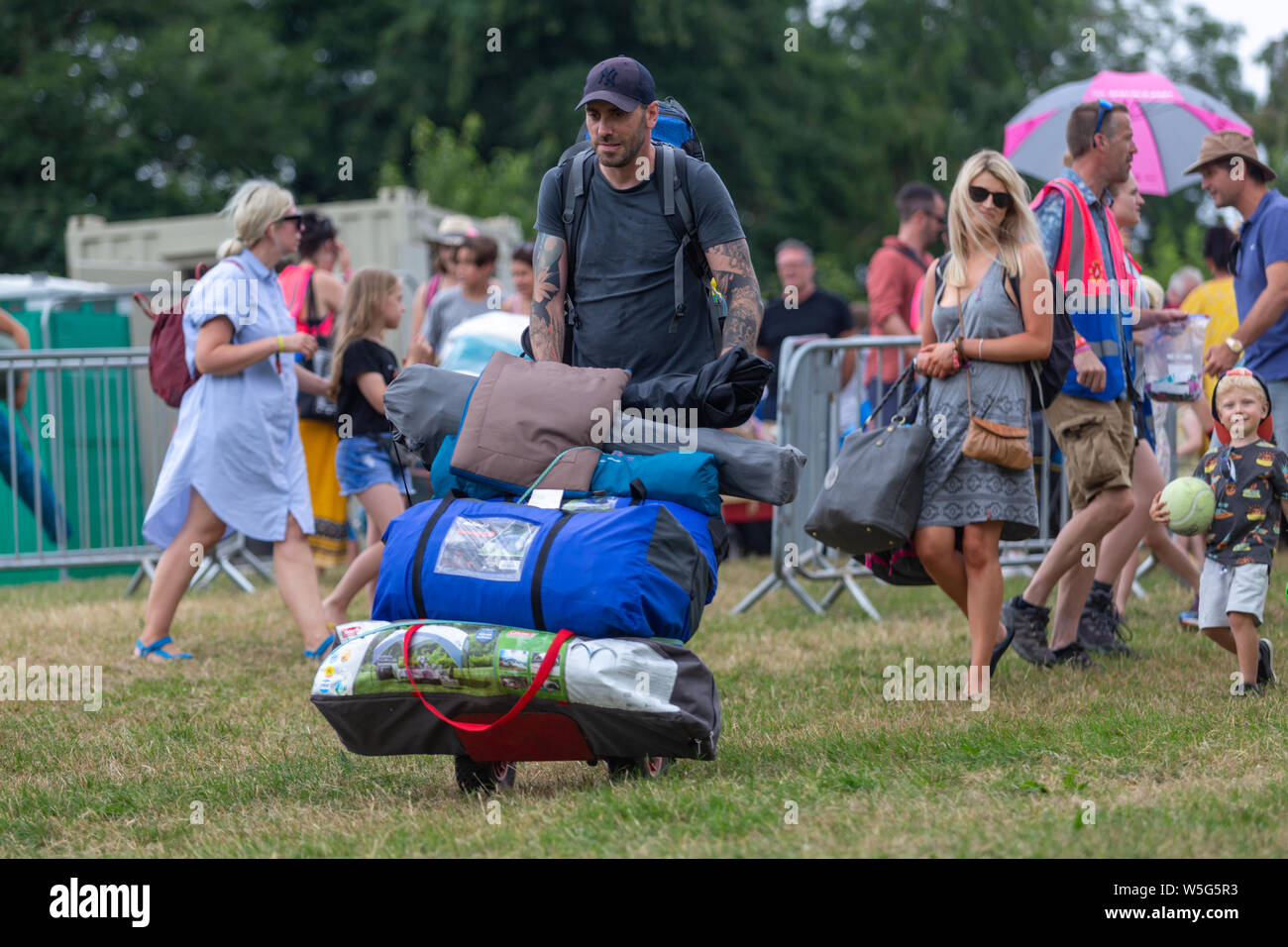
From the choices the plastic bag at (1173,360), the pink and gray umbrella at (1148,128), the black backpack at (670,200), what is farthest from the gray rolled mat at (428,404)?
the pink and gray umbrella at (1148,128)

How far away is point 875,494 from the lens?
5.56 metres

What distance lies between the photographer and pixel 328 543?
29.4 ft

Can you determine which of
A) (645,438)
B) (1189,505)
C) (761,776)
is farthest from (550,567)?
(1189,505)

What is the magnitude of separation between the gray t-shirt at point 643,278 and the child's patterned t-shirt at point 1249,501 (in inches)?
79.9

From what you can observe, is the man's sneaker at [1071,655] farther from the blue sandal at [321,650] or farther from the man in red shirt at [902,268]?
the man in red shirt at [902,268]

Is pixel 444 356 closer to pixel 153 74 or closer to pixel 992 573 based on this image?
pixel 992 573

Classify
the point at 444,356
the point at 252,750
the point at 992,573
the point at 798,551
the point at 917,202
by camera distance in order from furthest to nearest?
the point at 917,202 < the point at 798,551 < the point at 444,356 < the point at 992,573 < the point at 252,750

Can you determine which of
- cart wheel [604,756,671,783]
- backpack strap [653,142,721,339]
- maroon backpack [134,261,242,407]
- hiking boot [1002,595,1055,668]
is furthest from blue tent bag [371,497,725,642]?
maroon backpack [134,261,242,407]

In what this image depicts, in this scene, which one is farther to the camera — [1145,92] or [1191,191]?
[1191,191]

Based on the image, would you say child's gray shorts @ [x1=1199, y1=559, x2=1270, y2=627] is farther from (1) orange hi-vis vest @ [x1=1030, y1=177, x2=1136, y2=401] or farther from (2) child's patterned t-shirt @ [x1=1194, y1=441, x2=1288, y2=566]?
(1) orange hi-vis vest @ [x1=1030, y1=177, x2=1136, y2=401]

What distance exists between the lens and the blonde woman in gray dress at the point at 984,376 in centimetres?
568

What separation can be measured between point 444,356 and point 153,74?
2245cm

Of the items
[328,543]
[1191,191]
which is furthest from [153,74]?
[1191,191]

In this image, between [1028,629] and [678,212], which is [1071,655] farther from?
[678,212]
